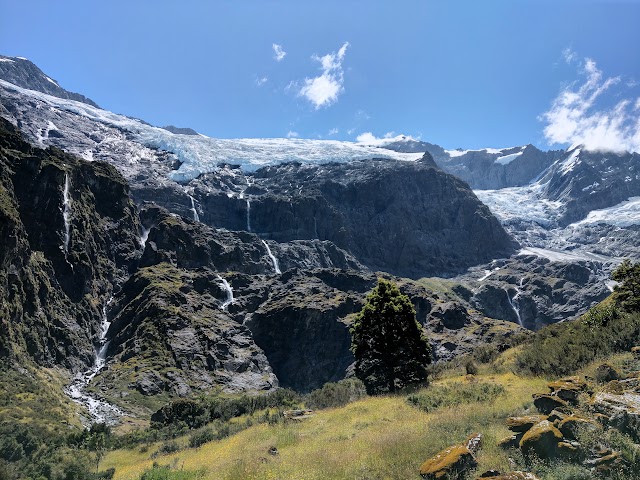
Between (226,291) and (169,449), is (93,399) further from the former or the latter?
(169,449)

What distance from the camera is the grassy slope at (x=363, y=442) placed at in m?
15.0

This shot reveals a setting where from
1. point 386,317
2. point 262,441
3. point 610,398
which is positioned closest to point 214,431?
point 262,441

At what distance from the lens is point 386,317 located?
37531 millimetres

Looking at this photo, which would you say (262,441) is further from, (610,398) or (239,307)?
(239,307)

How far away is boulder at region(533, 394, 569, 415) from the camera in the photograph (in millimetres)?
15681

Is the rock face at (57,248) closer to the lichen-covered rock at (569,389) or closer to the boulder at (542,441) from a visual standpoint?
the lichen-covered rock at (569,389)

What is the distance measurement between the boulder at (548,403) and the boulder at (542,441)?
8.99ft

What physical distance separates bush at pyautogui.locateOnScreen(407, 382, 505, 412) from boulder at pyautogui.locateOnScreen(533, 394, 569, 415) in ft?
17.0

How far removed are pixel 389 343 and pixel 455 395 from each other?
42.2ft

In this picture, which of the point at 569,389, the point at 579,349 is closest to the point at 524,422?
the point at 569,389

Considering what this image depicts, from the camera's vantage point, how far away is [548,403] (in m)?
16.2

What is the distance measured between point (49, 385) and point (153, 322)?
39164 mm

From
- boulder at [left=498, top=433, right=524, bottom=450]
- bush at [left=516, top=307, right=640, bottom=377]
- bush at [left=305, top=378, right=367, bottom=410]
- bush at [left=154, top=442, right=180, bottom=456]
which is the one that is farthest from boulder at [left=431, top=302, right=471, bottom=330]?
boulder at [left=498, top=433, right=524, bottom=450]

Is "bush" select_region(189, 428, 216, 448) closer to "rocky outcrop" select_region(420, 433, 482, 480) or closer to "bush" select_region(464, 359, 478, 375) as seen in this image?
"bush" select_region(464, 359, 478, 375)
